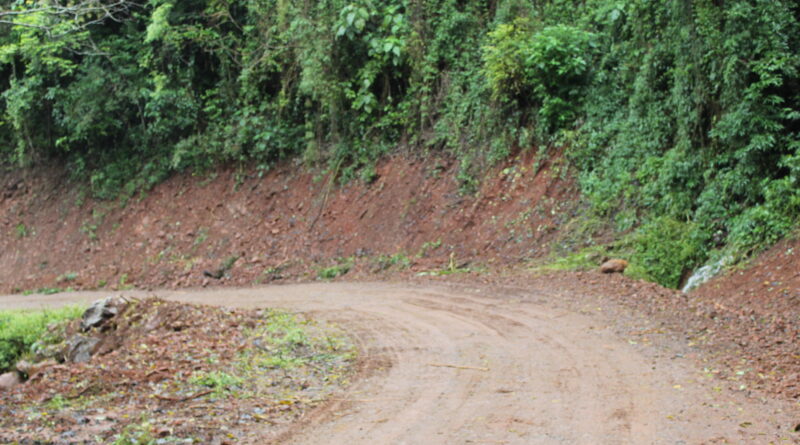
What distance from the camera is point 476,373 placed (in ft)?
24.2

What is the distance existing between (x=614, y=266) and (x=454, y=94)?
8029 millimetres

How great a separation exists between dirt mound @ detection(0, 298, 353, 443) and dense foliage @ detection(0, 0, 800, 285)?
418 cm

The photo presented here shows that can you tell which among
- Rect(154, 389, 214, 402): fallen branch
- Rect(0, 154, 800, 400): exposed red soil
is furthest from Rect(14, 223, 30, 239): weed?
Rect(154, 389, 214, 402): fallen branch

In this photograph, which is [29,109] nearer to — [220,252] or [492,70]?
[220,252]

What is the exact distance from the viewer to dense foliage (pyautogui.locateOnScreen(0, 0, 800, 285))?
1248 centimetres

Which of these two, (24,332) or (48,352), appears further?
(24,332)

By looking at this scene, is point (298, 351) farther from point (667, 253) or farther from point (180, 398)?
point (667, 253)

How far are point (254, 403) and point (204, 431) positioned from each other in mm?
911

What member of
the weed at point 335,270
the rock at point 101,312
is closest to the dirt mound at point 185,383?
the rock at point 101,312

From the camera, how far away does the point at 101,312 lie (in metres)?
11.5

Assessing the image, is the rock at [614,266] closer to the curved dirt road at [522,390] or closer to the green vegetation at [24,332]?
the curved dirt road at [522,390]

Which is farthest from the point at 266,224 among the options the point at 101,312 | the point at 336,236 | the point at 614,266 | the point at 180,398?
the point at 180,398

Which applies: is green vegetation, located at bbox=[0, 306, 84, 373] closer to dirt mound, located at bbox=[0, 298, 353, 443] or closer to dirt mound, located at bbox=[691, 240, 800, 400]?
dirt mound, located at bbox=[0, 298, 353, 443]

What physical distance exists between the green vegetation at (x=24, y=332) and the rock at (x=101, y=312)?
1.12 meters
